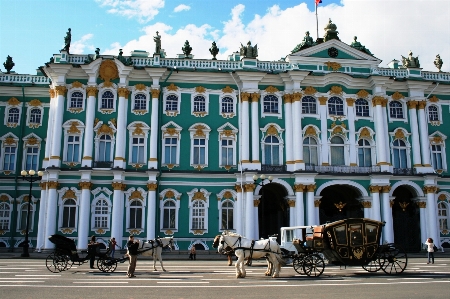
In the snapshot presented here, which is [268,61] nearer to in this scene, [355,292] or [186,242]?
[186,242]

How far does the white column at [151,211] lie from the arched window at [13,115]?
1334 centimetres

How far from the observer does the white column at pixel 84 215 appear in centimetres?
3303

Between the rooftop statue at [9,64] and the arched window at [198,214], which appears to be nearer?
the arched window at [198,214]

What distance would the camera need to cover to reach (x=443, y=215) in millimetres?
38188

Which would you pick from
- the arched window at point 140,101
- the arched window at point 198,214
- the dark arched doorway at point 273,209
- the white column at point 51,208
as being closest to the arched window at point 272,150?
the dark arched doorway at point 273,209

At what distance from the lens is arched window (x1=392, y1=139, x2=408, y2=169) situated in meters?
38.0

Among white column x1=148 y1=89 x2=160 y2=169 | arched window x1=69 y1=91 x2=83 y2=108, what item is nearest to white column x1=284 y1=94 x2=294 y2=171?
white column x1=148 y1=89 x2=160 y2=169

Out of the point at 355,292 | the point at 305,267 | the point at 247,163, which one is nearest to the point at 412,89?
A: the point at 247,163

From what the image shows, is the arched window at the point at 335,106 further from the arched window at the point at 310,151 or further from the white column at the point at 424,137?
the white column at the point at 424,137

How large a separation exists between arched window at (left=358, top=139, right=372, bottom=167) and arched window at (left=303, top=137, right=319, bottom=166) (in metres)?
3.75

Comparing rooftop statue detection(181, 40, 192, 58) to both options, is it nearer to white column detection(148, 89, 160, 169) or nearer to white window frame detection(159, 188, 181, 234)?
white column detection(148, 89, 160, 169)

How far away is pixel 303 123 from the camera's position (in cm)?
3719

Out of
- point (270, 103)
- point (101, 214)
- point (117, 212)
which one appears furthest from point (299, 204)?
point (101, 214)

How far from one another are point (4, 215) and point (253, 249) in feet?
84.6
